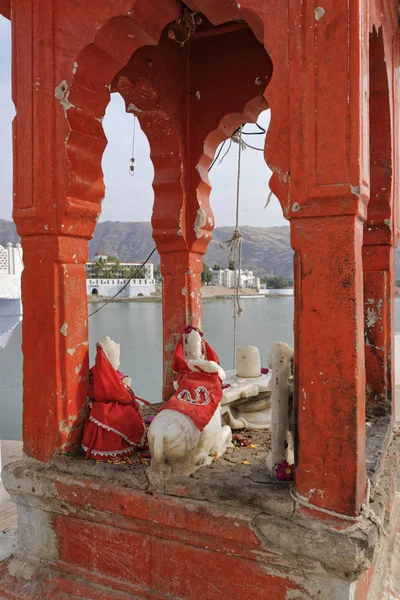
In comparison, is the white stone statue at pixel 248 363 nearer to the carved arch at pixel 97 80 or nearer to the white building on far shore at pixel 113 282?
the carved arch at pixel 97 80

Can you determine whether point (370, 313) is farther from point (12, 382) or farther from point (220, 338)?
point (220, 338)

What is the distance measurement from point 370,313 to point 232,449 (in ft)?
Result: 5.79

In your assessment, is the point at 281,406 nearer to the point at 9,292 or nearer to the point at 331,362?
the point at 331,362

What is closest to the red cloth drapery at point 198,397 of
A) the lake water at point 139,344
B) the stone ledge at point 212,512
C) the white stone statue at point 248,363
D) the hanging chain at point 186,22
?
the stone ledge at point 212,512

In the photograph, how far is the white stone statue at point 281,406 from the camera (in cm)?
293

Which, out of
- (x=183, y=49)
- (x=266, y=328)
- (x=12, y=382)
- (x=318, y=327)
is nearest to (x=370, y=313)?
(x=318, y=327)

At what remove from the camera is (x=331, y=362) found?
2.51 metres

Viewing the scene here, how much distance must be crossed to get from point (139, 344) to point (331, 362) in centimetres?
2395

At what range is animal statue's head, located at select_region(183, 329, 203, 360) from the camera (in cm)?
388

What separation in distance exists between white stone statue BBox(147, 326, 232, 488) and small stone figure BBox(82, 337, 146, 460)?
451mm

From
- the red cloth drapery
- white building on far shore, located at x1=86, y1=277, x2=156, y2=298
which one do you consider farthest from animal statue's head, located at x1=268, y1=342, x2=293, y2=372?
white building on far shore, located at x1=86, y1=277, x2=156, y2=298

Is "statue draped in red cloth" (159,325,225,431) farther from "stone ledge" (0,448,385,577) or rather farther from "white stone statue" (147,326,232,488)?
"stone ledge" (0,448,385,577)

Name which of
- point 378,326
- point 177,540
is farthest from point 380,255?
point 177,540

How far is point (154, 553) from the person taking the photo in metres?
3.00
